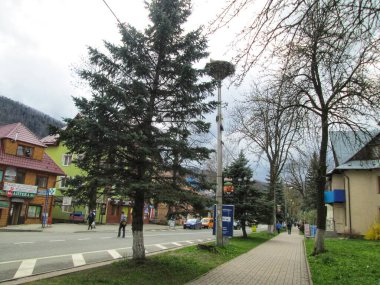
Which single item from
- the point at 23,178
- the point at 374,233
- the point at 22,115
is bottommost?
the point at 374,233

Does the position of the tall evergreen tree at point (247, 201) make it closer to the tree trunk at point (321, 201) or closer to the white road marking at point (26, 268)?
the tree trunk at point (321, 201)

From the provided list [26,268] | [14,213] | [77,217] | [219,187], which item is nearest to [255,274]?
[26,268]

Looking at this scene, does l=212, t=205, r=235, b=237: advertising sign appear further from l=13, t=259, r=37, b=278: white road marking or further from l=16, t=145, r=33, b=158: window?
l=16, t=145, r=33, b=158: window

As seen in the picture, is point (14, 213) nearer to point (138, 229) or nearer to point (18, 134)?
point (18, 134)

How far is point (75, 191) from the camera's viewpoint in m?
10.1

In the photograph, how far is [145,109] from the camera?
35.7ft

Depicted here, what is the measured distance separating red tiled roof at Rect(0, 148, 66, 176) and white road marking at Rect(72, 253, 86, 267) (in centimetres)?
2162

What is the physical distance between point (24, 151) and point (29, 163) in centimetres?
124

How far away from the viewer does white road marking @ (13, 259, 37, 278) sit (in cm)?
916

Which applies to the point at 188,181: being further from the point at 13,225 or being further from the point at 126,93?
the point at 13,225

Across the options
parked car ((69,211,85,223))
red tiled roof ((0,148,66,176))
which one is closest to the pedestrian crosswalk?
red tiled roof ((0,148,66,176))

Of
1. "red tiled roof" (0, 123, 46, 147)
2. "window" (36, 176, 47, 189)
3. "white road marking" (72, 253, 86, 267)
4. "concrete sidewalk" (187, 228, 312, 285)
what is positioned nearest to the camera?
"concrete sidewalk" (187, 228, 312, 285)

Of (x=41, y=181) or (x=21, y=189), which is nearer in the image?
(x=21, y=189)

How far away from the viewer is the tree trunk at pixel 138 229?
421 inches
